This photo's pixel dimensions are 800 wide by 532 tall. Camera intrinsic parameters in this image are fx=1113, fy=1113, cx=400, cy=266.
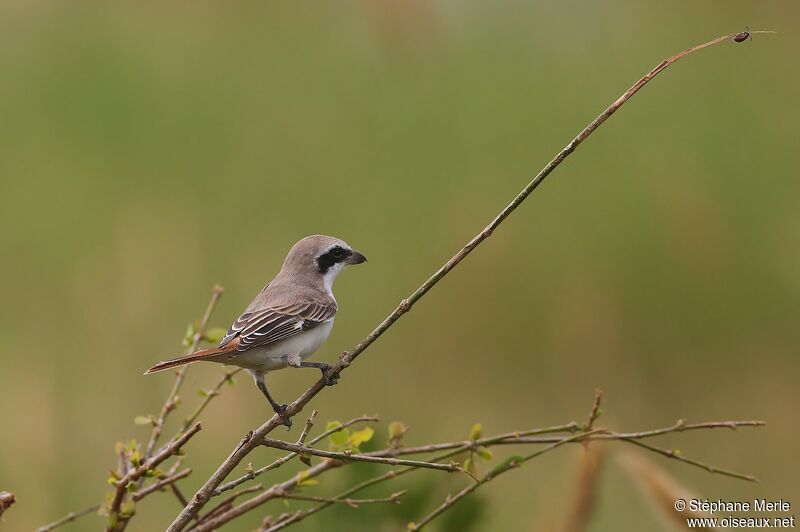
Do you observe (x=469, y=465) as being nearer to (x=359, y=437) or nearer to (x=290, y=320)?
(x=359, y=437)

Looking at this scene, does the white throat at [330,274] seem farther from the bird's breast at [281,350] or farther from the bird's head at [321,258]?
the bird's breast at [281,350]

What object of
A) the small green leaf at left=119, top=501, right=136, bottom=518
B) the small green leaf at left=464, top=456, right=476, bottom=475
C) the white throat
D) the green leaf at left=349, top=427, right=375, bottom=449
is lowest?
the small green leaf at left=464, top=456, right=476, bottom=475

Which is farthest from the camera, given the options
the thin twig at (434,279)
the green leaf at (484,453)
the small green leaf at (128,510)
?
the green leaf at (484,453)

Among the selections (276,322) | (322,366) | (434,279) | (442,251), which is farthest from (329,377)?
(442,251)

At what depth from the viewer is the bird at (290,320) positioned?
2.12 meters

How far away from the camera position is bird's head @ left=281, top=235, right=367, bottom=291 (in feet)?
8.11

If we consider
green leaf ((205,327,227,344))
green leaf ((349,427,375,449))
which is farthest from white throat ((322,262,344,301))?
green leaf ((349,427,375,449))

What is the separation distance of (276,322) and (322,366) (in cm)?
29

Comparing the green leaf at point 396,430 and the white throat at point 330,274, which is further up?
the white throat at point 330,274

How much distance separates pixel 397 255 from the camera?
4.58 meters

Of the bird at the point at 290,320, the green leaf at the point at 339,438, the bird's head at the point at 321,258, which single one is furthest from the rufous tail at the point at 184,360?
the bird's head at the point at 321,258

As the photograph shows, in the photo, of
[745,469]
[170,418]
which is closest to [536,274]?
[745,469]

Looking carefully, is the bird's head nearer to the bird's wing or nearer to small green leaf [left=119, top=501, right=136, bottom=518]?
the bird's wing

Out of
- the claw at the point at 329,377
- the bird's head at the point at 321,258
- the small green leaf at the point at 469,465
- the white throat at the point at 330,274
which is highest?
the bird's head at the point at 321,258
